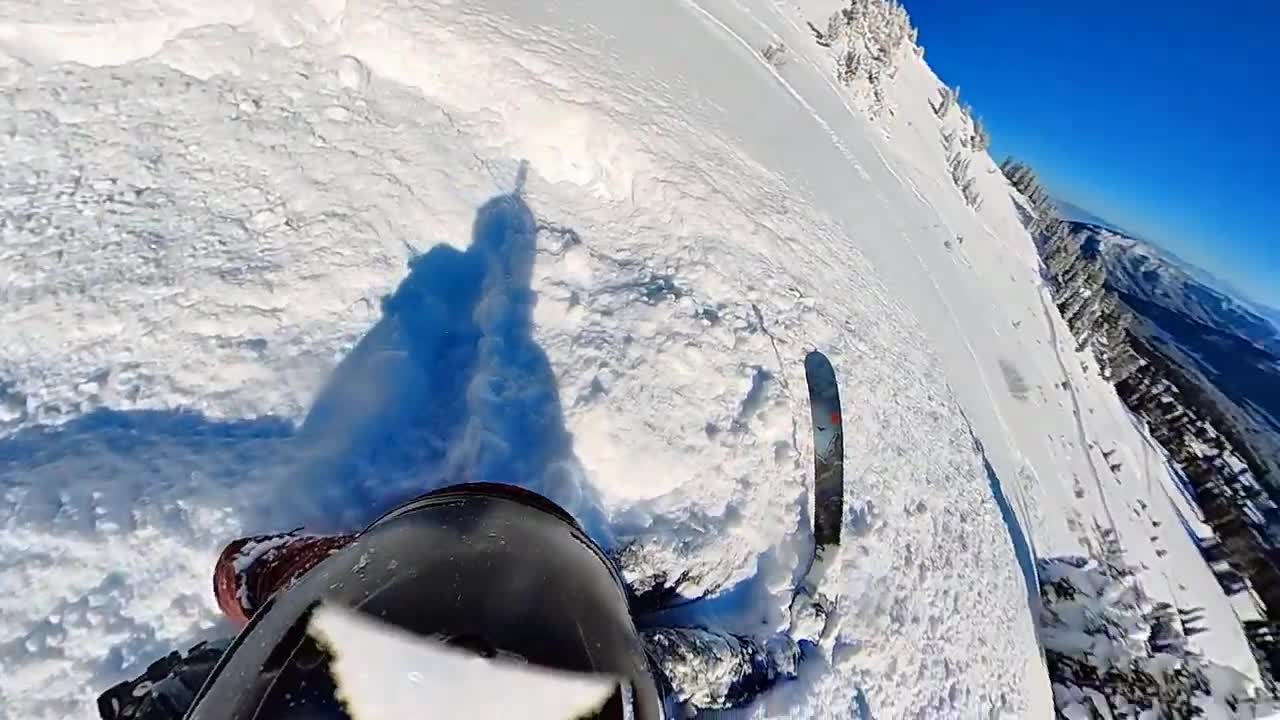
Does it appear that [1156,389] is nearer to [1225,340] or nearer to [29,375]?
[1225,340]

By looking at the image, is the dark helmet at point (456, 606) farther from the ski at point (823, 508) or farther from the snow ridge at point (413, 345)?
the ski at point (823, 508)

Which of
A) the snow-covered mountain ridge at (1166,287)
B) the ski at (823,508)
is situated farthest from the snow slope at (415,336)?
the snow-covered mountain ridge at (1166,287)

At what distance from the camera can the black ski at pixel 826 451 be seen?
725 centimetres

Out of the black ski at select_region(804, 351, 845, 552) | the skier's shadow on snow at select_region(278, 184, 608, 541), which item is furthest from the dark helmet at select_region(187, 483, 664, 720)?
the black ski at select_region(804, 351, 845, 552)

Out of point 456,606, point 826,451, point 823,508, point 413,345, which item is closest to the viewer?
point 456,606

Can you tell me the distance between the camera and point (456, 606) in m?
2.05

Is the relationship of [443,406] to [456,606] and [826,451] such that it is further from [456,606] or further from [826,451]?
[826,451]

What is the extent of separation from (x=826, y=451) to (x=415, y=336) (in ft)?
16.5

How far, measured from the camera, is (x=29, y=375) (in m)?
3.98

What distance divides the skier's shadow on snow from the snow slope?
0.09 feet

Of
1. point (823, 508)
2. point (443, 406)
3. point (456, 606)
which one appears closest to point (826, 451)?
point (823, 508)

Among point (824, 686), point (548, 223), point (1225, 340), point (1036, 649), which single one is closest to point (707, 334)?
point (548, 223)

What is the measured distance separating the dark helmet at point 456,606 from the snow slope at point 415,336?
1779mm

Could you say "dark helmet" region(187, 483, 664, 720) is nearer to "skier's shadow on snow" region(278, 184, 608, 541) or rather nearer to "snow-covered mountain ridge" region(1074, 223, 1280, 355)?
"skier's shadow on snow" region(278, 184, 608, 541)
